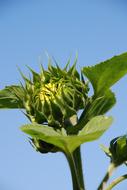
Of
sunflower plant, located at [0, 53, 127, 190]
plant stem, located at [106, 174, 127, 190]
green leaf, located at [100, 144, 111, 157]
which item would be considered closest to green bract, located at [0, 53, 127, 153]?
sunflower plant, located at [0, 53, 127, 190]

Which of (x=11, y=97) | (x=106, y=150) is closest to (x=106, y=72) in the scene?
(x=106, y=150)

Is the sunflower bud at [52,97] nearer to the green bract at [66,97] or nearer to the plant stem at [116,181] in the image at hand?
the green bract at [66,97]

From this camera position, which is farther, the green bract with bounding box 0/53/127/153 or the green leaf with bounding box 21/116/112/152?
the green bract with bounding box 0/53/127/153

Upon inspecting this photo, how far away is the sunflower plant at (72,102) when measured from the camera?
111 inches

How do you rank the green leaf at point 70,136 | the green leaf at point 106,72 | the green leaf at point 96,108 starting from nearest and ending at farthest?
the green leaf at point 70,136, the green leaf at point 96,108, the green leaf at point 106,72

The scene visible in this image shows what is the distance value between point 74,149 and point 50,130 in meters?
0.24

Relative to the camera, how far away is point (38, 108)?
115 inches

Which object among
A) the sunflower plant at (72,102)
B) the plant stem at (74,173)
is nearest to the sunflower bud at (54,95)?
the sunflower plant at (72,102)

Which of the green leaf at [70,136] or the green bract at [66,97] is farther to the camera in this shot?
the green bract at [66,97]

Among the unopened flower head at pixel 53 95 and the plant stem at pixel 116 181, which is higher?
the unopened flower head at pixel 53 95

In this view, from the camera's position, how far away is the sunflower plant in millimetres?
2832

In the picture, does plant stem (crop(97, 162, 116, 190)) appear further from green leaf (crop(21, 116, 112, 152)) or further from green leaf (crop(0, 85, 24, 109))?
green leaf (crop(0, 85, 24, 109))

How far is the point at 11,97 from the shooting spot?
10.2 feet

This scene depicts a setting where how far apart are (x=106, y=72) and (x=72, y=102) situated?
1.18ft
